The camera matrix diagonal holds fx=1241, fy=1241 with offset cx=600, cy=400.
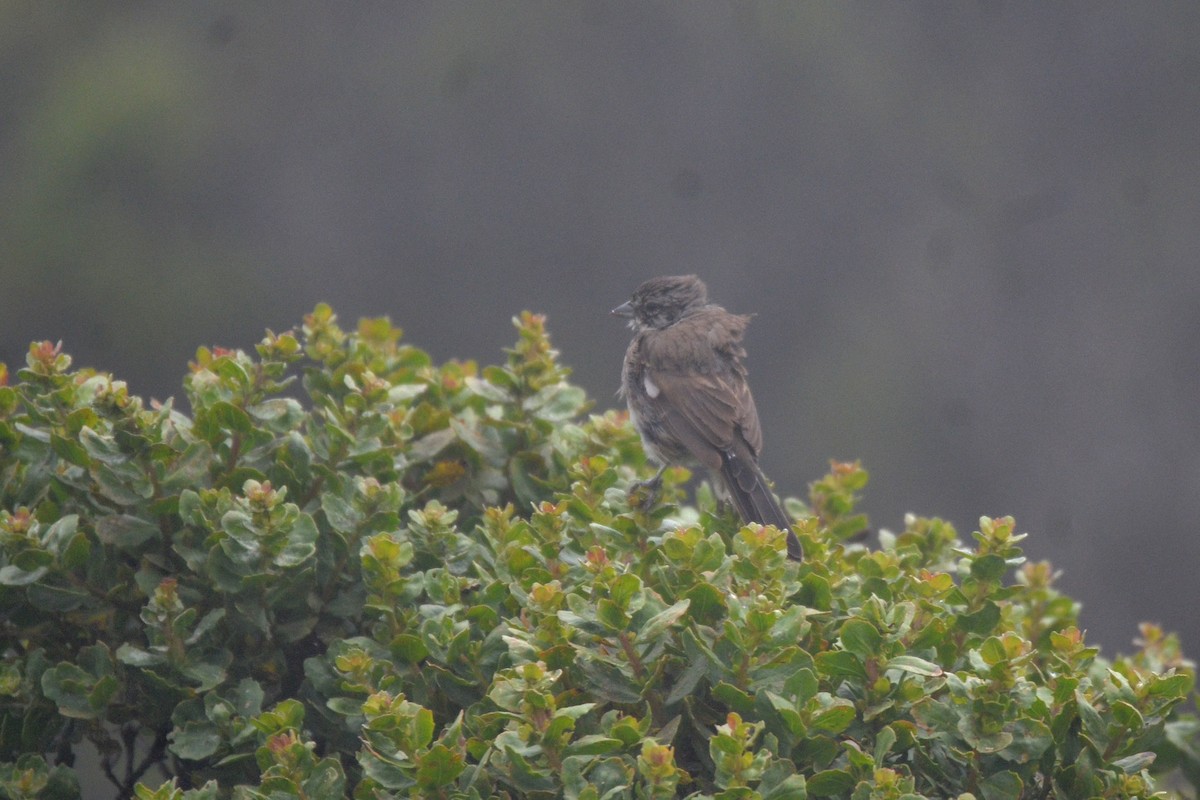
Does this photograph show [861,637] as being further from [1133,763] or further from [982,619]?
[1133,763]

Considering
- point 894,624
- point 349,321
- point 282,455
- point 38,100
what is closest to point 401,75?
point 349,321

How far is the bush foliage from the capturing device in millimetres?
2480

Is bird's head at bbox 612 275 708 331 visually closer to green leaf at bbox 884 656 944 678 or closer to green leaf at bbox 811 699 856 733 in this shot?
green leaf at bbox 884 656 944 678

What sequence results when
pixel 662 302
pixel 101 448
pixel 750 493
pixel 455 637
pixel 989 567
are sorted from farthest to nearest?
pixel 662 302, pixel 750 493, pixel 101 448, pixel 989 567, pixel 455 637

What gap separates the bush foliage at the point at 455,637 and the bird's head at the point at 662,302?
2.43m

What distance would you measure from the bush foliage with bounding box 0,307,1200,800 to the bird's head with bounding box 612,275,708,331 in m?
2.43

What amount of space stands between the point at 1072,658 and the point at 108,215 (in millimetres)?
10861

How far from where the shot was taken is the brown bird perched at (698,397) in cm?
468

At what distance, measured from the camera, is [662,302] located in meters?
5.96

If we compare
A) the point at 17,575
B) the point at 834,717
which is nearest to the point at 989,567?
the point at 834,717

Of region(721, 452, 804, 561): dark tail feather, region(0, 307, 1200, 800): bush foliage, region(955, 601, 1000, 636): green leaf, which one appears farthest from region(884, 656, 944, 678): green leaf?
region(721, 452, 804, 561): dark tail feather

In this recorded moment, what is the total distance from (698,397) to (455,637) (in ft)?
8.25

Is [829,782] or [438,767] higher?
[829,782]

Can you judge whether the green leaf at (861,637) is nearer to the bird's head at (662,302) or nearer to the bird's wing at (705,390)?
the bird's wing at (705,390)
